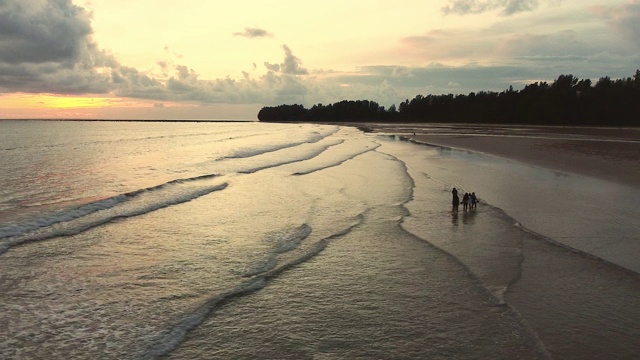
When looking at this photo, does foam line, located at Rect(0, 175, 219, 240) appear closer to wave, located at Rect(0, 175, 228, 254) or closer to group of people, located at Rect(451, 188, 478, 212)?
wave, located at Rect(0, 175, 228, 254)

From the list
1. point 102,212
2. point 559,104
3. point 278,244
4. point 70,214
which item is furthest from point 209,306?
point 559,104

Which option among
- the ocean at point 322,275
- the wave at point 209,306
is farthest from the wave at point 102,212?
the wave at point 209,306

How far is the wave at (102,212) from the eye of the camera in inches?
488

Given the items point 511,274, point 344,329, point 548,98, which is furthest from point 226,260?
point 548,98

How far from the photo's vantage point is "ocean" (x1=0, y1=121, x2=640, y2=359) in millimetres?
6219

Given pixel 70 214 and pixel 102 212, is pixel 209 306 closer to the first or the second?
pixel 70 214

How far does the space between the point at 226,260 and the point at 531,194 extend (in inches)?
503

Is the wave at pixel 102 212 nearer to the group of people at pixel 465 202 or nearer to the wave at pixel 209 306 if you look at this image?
the wave at pixel 209 306

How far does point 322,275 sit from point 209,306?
7.85 ft

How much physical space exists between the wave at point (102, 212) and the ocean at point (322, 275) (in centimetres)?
11

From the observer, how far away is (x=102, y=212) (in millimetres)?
15539

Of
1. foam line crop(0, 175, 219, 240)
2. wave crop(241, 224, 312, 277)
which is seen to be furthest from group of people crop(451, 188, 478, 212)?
foam line crop(0, 175, 219, 240)

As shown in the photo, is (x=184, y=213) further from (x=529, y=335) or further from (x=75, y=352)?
(x=529, y=335)

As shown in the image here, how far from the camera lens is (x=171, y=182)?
22.8 m
